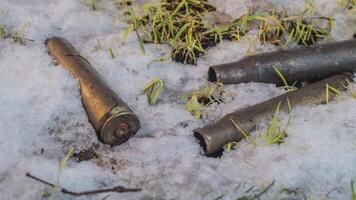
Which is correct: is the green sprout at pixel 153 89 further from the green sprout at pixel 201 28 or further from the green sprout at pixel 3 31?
the green sprout at pixel 3 31

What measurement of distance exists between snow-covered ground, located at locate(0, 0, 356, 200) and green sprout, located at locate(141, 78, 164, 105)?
0.13 feet

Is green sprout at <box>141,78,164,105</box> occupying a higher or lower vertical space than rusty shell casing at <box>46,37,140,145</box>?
lower

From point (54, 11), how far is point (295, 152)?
79.9 inches

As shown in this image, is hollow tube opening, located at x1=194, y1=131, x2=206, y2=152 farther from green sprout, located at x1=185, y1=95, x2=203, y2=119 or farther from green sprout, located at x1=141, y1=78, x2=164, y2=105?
green sprout, located at x1=141, y1=78, x2=164, y2=105

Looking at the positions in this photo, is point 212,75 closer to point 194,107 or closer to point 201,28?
point 194,107

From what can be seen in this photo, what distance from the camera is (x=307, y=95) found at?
8.98 feet

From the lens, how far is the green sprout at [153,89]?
9.30 feet

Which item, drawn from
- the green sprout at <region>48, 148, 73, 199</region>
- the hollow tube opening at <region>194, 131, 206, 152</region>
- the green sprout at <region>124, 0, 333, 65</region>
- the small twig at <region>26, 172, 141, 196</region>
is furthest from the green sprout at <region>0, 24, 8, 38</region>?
the hollow tube opening at <region>194, 131, 206, 152</region>

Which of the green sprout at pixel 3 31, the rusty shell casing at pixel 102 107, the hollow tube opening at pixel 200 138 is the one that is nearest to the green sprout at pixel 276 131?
the hollow tube opening at pixel 200 138

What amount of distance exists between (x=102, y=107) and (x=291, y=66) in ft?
3.86

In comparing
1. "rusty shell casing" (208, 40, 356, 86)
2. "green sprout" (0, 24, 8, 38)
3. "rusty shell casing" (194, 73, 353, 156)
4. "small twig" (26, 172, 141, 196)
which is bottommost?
"small twig" (26, 172, 141, 196)

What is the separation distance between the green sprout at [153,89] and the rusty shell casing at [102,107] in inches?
10.2

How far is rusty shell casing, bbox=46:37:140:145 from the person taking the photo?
246 centimetres

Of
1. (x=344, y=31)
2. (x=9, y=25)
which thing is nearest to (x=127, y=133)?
(x=9, y=25)
